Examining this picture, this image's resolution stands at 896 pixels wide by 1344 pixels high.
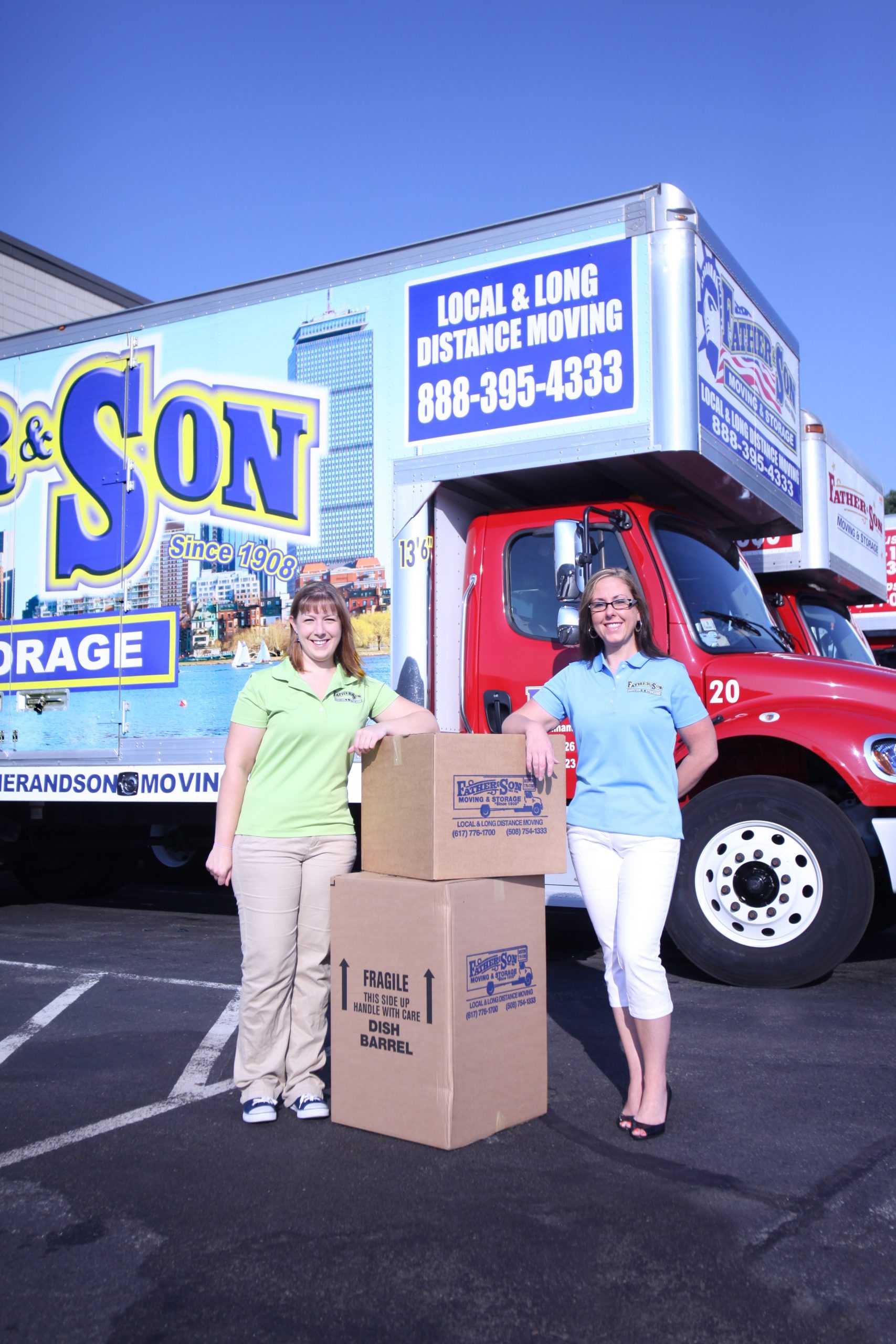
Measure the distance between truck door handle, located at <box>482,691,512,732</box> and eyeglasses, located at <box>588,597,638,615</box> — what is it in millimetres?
2460

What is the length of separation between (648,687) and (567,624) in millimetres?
2144

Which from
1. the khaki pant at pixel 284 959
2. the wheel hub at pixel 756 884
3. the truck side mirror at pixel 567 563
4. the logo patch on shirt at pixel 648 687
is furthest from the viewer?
A: the truck side mirror at pixel 567 563

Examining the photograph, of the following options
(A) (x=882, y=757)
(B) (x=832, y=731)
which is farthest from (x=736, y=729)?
(A) (x=882, y=757)

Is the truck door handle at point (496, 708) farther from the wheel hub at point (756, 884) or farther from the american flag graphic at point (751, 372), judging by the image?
the american flag graphic at point (751, 372)

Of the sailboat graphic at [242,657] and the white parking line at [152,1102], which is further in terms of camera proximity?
the sailboat graphic at [242,657]

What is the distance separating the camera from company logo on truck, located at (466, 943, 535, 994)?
3.56 m

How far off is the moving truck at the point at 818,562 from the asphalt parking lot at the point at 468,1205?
445cm

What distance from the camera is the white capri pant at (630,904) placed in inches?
139

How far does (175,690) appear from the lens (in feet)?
22.7

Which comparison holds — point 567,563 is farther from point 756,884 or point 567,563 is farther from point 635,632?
point 635,632

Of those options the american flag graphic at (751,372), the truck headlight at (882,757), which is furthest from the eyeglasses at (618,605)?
the american flag graphic at (751,372)

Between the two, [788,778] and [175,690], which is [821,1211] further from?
[175,690]

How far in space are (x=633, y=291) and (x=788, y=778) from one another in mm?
2524

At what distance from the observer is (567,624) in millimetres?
5812
